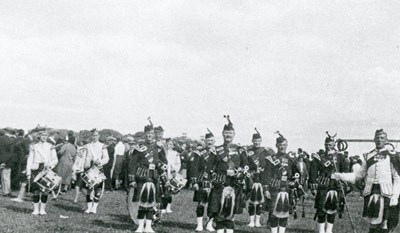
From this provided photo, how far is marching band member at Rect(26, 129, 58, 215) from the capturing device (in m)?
14.2

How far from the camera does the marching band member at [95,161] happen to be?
1544 cm

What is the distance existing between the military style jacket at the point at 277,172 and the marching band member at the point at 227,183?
146cm

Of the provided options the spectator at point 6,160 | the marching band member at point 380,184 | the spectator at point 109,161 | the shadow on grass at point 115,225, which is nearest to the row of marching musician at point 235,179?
the marching band member at point 380,184

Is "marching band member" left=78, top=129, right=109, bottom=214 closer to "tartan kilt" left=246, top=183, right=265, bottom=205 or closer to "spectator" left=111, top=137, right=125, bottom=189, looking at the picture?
"tartan kilt" left=246, top=183, right=265, bottom=205

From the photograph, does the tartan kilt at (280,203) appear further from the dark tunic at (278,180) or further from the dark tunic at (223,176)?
the dark tunic at (223,176)

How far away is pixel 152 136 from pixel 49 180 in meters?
3.54

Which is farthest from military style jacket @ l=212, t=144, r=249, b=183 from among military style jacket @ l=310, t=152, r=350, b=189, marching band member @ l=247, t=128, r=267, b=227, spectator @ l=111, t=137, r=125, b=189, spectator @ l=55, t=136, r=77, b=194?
spectator @ l=111, t=137, r=125, b=189

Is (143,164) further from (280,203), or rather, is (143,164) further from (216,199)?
(280,203)

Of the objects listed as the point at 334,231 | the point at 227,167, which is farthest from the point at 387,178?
the point at 334,231

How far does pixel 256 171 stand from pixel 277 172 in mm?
1829

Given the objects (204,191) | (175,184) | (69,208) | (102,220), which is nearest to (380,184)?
(204,191)

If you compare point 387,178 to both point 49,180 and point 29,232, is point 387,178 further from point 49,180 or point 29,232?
point 49,180

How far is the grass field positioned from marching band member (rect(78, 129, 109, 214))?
32cm

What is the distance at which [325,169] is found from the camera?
1345 cm
